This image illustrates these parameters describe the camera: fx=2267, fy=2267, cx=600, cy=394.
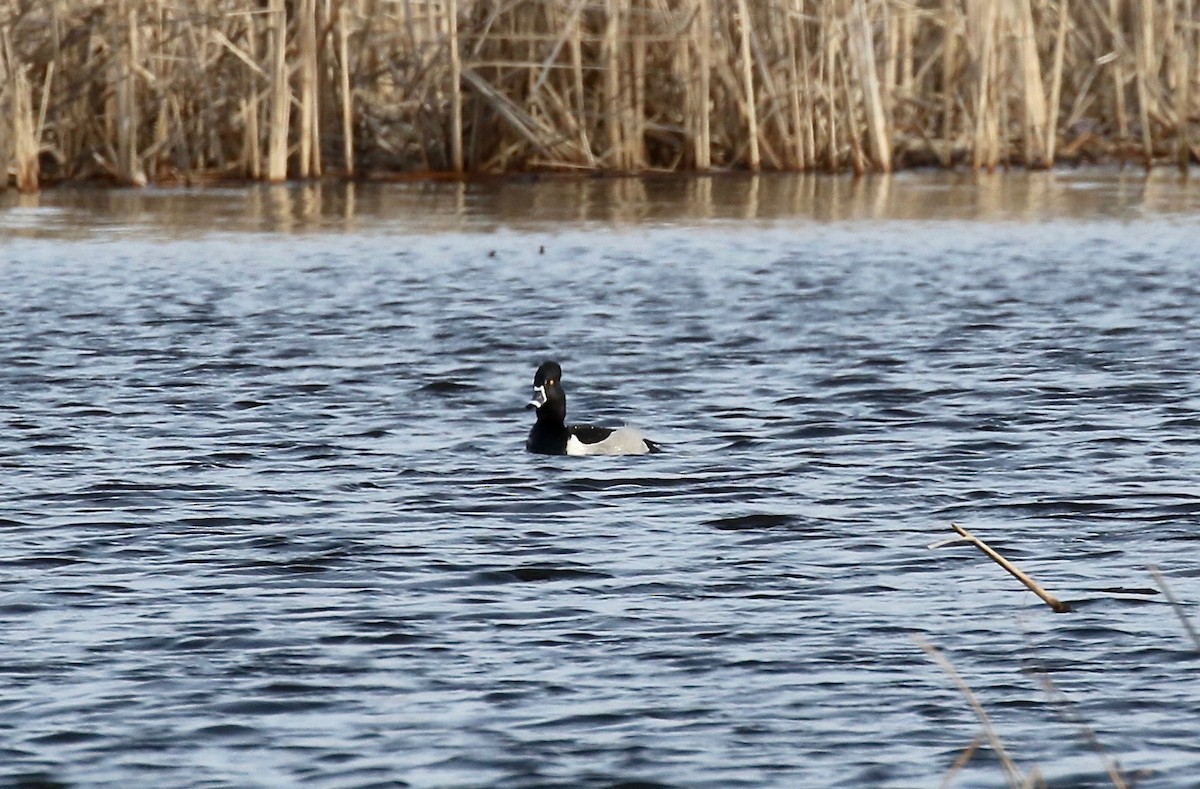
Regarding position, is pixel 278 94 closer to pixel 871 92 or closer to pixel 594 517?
pixel 871 92

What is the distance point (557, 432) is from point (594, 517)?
148cm

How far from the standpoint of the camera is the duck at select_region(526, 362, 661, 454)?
33.4ft

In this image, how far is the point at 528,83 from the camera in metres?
23.6

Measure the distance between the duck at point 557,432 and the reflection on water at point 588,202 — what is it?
10.2 meters

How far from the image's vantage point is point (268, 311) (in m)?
15.7

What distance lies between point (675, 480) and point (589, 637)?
2.94m

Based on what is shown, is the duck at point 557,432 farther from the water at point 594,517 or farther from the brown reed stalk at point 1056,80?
the brown reed stalk at point 1056,80

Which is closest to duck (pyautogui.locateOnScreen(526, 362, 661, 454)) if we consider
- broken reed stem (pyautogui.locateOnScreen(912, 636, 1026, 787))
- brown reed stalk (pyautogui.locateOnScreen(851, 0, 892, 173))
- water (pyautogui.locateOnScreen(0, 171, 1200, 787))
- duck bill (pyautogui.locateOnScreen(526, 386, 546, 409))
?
duck bill (pyautogui.locateOnScreen(526, 386, 546, 409))

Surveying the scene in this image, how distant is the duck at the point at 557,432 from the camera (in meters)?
10.2

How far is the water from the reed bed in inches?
161

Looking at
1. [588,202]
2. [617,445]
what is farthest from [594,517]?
[588,202]

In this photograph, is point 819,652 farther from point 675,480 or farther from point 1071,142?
point 1071,142

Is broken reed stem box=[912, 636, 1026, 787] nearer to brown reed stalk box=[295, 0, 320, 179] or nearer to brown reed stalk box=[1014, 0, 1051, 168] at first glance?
brown reed stalk box=[295, 0, 320, 179]

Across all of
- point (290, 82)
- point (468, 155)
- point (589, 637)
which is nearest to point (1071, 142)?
point (468, 155)
